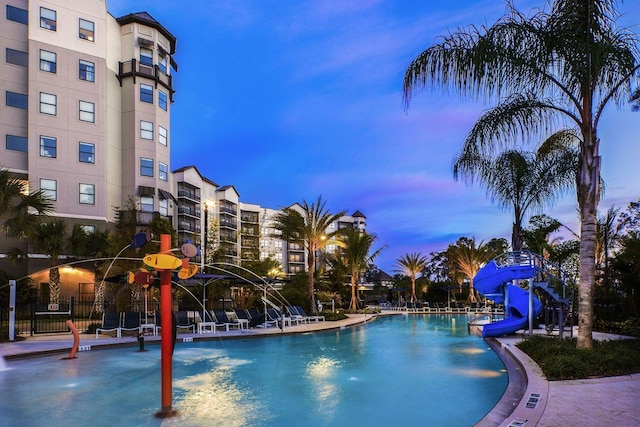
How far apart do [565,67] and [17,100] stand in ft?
108

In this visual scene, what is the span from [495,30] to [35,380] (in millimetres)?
13067

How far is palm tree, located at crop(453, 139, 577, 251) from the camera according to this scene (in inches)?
667

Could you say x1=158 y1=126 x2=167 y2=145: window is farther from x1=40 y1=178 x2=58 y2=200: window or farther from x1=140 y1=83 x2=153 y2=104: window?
x1=40 y1=178 x2=58 y2=200: window

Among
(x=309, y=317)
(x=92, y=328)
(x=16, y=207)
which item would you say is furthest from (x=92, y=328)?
(x=309, y=317)

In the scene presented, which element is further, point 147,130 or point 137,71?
point 147,130

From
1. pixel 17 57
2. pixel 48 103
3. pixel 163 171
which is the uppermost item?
pixel 17 57

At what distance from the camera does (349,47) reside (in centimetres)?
2198

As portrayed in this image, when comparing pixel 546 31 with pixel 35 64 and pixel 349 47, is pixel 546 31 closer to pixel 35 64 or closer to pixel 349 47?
pixel 349 47

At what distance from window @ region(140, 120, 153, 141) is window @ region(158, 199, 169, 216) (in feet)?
16.7

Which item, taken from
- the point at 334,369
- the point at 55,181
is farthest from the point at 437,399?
the point at 55,181

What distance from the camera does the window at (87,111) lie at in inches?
1252

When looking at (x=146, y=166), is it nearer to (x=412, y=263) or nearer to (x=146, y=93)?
(x=146, y=93)

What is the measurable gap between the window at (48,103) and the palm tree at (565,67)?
2875cm

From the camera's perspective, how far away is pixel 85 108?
32.0 metres
